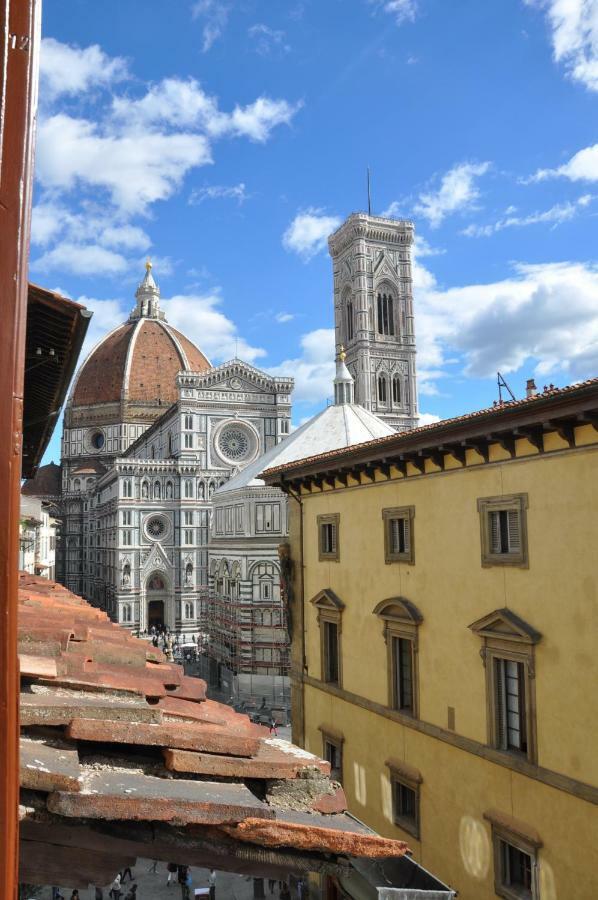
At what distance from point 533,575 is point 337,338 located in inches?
2846

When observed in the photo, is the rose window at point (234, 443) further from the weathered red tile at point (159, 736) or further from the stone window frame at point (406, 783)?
the weathered red tile at point (159, 736)

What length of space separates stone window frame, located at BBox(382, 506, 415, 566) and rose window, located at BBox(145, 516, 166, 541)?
4942cm

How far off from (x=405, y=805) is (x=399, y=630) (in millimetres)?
3296

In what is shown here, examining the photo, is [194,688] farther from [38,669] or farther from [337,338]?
[337,338]

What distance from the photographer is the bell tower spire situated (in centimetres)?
9856

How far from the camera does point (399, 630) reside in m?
14.1

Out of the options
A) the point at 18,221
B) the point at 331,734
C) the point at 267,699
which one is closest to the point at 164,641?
the point at 267,699

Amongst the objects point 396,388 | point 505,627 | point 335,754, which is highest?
point 396,388

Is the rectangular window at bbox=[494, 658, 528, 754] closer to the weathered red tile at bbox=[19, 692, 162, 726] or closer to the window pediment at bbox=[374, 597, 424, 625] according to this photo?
the window pediment at bbox=[374, 597, 424, 625]

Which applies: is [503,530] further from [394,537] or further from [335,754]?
[335,754]

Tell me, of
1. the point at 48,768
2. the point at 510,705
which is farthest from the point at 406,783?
the point at 48,768

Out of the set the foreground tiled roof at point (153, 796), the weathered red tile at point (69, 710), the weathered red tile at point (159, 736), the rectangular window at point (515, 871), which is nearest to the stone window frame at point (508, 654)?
the rectangular window at point (515, 871)

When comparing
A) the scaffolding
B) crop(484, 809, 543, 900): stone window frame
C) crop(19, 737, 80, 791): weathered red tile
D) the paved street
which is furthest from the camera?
the scaffolding

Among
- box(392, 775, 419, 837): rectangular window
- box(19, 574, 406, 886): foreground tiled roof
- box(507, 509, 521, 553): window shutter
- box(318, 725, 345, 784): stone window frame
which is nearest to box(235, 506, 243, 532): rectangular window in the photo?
box(318, 725, 345, 784): stone window frame
